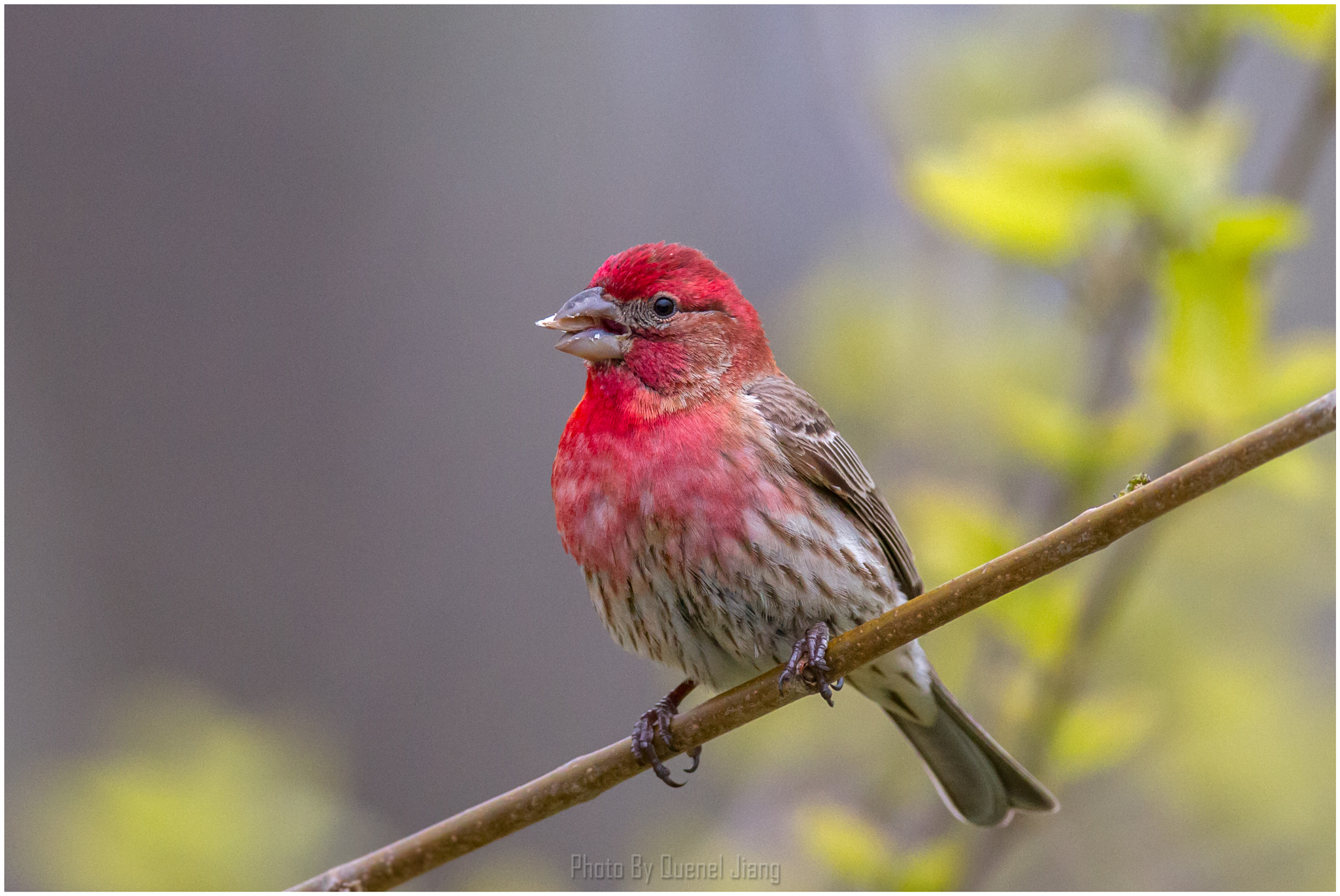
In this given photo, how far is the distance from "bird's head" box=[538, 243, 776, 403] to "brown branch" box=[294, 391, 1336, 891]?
1142 mm

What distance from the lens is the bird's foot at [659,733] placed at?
11.2 ft

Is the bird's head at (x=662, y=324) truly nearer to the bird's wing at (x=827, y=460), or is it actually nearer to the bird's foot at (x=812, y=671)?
the bird's wing at (x=827, y=460)

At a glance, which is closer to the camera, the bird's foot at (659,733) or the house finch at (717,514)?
the bird's foot at (659,733)

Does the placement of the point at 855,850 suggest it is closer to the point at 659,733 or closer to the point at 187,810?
the point at 659,733

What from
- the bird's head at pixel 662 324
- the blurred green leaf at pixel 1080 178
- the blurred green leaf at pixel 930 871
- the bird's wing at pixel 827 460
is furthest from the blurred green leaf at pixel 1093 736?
the bird's head at pixel 662 324

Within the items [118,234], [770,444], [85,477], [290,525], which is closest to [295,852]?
[770,444]

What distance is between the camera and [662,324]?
13.1 feet

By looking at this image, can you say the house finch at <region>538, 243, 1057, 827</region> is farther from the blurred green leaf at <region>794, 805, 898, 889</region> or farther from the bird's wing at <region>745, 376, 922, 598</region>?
the blurred green leaf at <region>794, 805, 898, 889</region>

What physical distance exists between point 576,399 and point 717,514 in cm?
400

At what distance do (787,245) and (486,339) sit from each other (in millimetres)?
1868

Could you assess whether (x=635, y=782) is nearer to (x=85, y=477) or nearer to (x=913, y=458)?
(x=913, y=458)

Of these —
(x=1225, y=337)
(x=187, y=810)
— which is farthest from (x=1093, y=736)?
(x=187, y=810)

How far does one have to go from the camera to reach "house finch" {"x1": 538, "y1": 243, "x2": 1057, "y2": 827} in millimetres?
3650

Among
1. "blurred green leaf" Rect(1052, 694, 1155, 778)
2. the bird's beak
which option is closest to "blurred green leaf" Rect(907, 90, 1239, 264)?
the bird's beak
